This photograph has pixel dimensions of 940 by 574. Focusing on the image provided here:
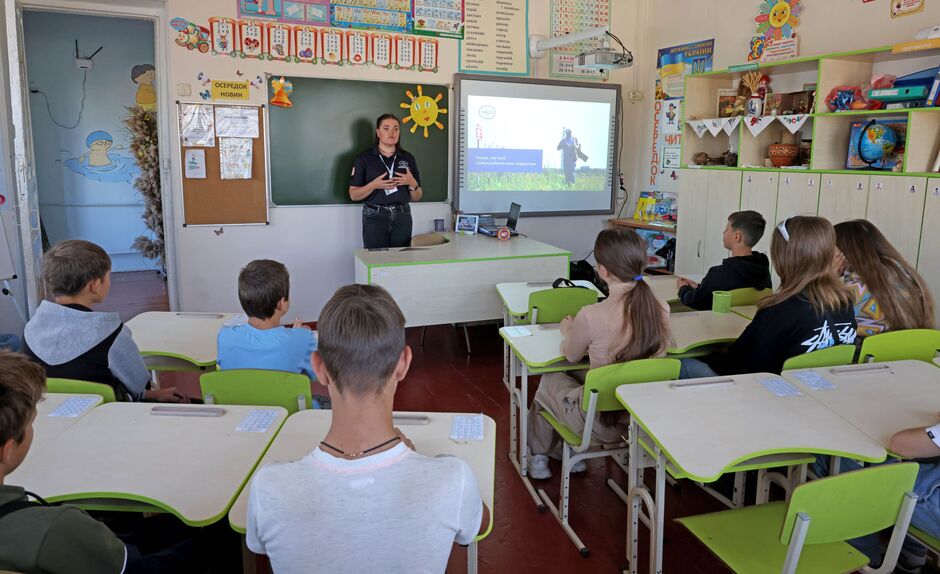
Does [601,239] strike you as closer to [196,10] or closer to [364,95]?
[364,95]

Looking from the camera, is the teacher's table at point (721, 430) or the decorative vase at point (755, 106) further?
the decorative vase at point (755, 106)

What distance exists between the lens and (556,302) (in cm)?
330

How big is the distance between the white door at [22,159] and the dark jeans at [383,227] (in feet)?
7.40

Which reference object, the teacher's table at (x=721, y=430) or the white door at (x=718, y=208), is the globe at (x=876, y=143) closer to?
the white door at (x=718, y=208)

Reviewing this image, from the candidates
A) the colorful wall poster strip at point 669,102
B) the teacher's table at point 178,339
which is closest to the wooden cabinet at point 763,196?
the colorful wall poster strip at point 669,102

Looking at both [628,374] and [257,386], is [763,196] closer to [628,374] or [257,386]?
[628,374]

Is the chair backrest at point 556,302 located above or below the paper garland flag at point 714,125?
below

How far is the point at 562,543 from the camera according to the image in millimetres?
2520

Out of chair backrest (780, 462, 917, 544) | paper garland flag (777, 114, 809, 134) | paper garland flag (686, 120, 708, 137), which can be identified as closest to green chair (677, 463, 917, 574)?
chair backrest (780, 462, 917, 544)

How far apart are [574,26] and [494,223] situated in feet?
6.82

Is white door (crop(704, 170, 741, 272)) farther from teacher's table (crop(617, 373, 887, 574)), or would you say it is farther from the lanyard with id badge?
teacher's table (crop(617, 373, 887, 574))

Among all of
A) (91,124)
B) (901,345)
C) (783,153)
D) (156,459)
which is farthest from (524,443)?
(91,124)

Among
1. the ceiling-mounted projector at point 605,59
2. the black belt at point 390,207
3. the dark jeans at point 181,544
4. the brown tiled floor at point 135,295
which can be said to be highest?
the ceiling-mounted projector at point 605,59

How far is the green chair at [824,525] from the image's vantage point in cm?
146
